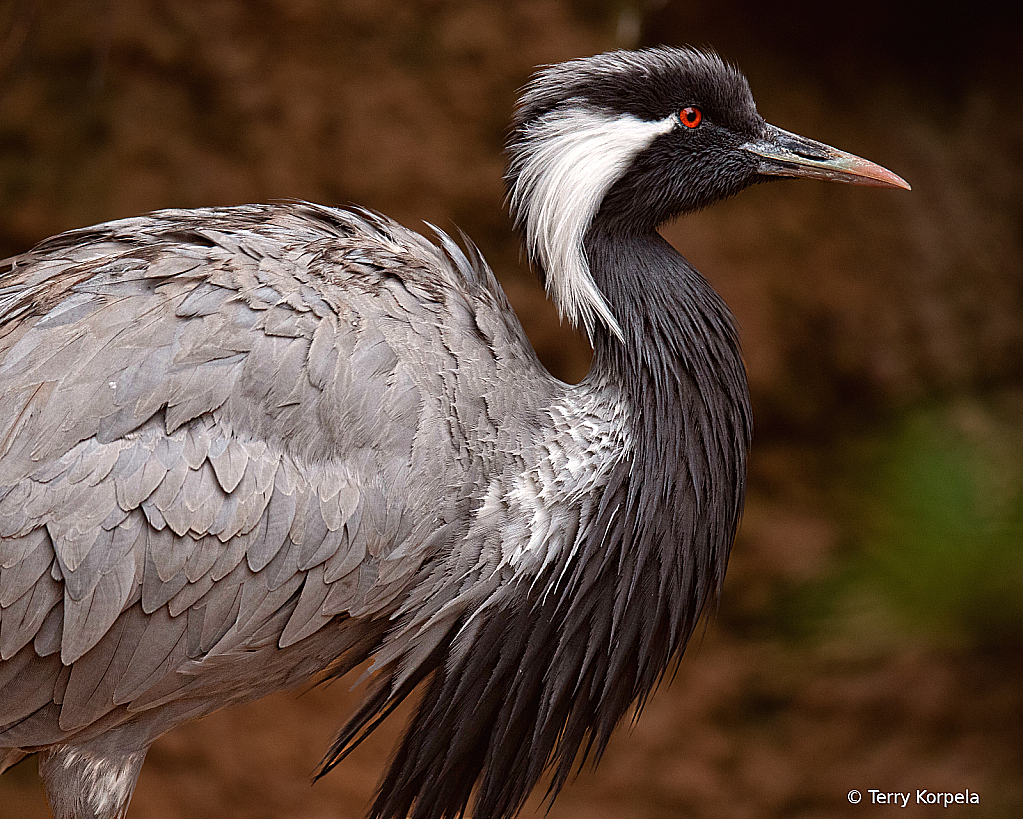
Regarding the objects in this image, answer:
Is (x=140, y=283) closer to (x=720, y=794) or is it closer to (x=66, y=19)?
(x=66, y=19)

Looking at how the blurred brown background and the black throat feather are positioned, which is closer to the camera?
the black throat feather

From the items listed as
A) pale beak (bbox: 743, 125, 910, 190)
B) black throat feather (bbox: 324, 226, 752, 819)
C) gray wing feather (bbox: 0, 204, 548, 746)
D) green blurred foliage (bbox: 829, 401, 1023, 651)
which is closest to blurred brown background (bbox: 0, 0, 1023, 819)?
green blurred foliage (bbox: 829, 401, 1023, 651)

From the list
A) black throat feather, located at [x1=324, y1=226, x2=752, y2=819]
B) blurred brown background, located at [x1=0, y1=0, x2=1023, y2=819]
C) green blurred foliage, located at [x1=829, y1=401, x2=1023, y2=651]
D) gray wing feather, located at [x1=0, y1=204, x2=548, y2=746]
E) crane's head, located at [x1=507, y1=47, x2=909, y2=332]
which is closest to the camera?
gray wing feather, located at [x1=0, y1=204, x2=548, y2=746]

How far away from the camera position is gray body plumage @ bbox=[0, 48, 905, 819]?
1.76 m

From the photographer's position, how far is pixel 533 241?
2.19 metres

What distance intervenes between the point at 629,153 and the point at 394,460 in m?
0.81

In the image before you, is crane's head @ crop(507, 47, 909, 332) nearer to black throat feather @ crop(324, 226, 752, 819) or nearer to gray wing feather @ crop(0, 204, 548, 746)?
black throat feather @ crop(324, 226, 752, 819)

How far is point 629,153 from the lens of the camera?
2.12 m

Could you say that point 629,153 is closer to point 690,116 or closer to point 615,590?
point 690,116

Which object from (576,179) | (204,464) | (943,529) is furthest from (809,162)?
(943,529)

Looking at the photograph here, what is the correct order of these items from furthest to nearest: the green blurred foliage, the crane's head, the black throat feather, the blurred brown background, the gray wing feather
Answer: the blurred brown background → the green blurred foliage → the crane's head → the black throat feather → the gray wing feather

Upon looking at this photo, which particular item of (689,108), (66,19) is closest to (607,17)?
(689,108)

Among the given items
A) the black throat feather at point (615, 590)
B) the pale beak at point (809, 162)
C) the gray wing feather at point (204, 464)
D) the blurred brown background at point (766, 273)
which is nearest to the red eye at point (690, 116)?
the pale beak at point (809, 162)

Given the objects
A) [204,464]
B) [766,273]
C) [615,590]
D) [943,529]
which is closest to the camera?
[204,464]
